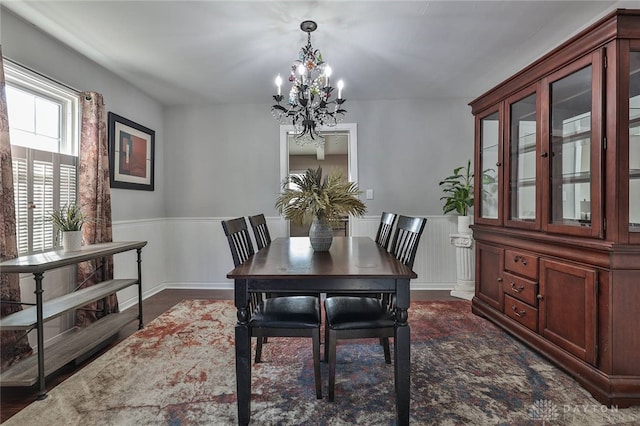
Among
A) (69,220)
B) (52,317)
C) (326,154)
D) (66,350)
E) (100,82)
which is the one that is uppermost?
(326,154)

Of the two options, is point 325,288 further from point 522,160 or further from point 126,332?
point 126,332

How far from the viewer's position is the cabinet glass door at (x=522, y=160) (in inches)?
91.1

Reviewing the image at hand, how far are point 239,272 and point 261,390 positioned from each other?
2.63 ft

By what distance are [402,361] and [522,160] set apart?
1.95 m

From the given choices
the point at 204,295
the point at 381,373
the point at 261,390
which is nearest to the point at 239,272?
the point at 261,390

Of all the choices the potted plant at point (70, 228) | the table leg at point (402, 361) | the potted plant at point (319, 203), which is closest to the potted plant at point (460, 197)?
the potted plant at point (319, 203)

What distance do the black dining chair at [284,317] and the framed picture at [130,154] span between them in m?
2.02

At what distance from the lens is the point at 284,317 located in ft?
5.50

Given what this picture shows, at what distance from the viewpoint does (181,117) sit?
4141 mm

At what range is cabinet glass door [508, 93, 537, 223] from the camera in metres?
2.31

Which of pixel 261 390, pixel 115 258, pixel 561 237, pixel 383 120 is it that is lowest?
pixel 261 390

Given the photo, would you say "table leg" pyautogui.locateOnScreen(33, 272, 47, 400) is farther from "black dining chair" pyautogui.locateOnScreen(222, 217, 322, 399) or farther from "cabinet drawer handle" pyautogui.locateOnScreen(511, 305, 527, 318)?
"cabinet drawer handle" pyautogui.locateOnScreen(511, 305, 527, 318)

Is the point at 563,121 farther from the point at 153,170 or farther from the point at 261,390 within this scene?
the point at 153,170

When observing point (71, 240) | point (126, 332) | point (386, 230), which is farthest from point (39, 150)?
point (386, 230)
